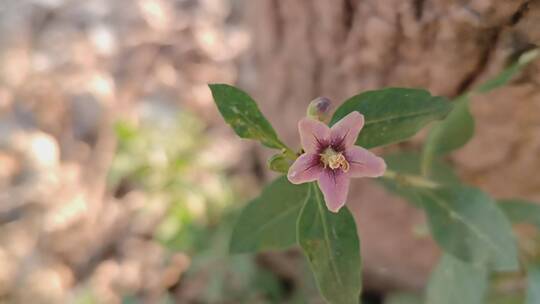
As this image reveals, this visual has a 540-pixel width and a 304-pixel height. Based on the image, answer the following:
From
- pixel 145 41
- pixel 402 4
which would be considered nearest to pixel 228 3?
pixel 145 41

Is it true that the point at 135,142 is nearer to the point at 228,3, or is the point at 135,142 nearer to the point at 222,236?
the point at 222,236

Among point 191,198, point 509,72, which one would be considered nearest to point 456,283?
point 509,72

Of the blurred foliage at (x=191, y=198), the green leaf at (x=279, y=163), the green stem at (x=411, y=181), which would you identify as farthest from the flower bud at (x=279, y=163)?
the blurred foliage at (x=191, y=198)

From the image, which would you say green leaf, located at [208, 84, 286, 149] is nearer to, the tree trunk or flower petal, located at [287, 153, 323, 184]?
flower petal, located at [287, 153, 323, 184]

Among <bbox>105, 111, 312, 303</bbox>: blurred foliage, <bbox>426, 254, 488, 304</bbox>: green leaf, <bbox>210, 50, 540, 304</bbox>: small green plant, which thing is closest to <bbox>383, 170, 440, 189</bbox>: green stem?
<bbox>210, 50, 540, 304</bbox>: small green plant

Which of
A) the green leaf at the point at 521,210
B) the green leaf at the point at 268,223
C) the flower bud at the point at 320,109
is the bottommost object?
the green leaf at the point at 268,223

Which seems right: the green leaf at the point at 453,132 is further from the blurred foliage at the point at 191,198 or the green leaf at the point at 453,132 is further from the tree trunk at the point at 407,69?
the blurred foliage at the point at 191,198
